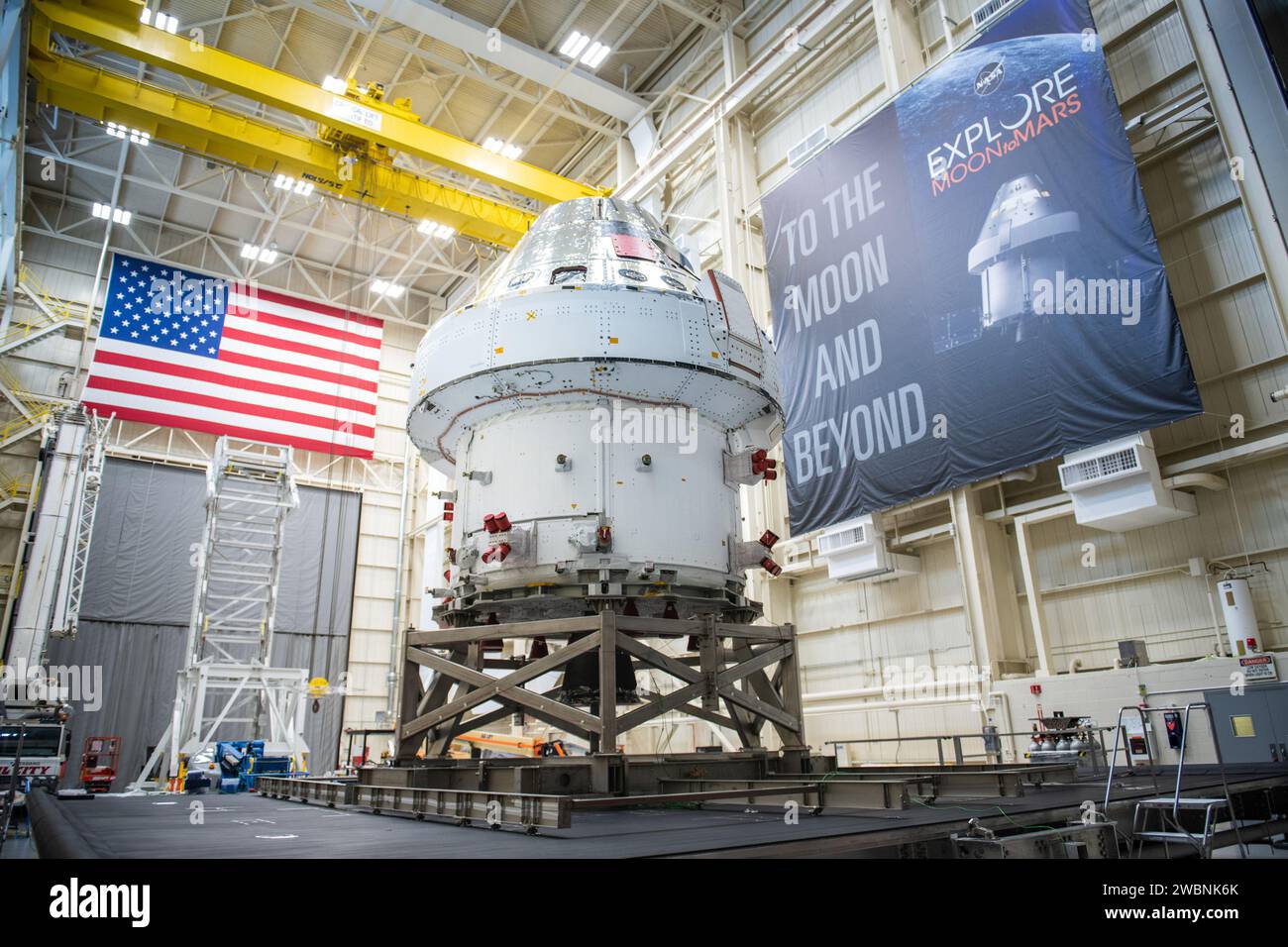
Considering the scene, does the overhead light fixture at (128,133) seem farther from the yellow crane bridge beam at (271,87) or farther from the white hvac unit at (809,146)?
the white hvac unit at (809,146)

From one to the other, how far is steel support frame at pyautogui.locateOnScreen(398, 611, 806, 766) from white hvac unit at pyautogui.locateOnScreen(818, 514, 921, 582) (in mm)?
6578

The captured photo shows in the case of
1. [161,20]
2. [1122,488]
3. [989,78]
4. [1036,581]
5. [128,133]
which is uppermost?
[161,20]

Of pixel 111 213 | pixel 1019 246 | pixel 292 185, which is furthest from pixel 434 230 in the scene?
pixel 1019 246

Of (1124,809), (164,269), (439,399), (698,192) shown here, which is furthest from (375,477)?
(1124,809)

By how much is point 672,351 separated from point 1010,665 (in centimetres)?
859

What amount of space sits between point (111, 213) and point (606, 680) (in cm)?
2599

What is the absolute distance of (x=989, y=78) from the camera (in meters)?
12.7

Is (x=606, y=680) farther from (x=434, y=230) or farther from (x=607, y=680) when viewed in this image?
(x=434, y=230)

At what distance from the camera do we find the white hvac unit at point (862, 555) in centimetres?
1396

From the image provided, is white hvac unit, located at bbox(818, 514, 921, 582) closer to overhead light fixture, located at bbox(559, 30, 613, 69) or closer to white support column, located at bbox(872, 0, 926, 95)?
white support column, located at bbox(872, 0, 926, 95)

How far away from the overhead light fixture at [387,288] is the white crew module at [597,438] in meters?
22.1

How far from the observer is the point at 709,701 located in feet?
22.6

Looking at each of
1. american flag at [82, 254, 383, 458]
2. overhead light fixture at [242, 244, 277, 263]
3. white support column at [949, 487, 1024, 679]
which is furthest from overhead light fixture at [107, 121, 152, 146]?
white support column at [949, 487, 1024, 679]
